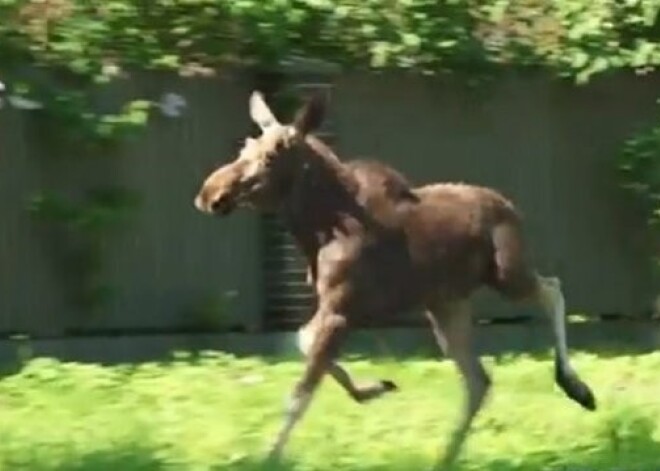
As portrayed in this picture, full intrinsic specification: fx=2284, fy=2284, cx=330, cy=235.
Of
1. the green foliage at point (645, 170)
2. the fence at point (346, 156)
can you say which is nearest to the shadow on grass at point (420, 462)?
the fence at point (346, 156)

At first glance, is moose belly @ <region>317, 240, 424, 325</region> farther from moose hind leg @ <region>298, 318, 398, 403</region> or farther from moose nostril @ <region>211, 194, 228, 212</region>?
moose nostril @ <region>211, 194, 228, 212</region>

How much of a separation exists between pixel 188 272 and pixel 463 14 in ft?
8.95

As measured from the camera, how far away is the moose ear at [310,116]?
989 cm

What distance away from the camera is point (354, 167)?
10.2 metres

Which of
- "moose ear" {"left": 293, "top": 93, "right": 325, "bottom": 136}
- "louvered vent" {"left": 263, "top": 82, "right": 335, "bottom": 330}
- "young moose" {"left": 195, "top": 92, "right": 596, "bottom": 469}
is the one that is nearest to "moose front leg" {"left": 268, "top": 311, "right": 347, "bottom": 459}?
"young moose" {"left": 195, "top": 92, "right": 596, "bottom": 469}

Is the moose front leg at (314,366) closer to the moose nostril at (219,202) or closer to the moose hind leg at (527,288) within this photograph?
the moose nostril at (219,202)

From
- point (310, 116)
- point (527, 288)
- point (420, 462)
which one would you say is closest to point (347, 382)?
point (420, 462)

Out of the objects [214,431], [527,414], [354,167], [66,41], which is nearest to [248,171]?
[354,167]

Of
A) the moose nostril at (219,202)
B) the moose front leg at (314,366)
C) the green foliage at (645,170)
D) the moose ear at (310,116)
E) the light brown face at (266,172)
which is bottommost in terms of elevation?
the green foliage at (645,170)

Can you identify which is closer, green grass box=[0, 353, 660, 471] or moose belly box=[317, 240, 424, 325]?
green grass box=[0, 353, 660, 471]

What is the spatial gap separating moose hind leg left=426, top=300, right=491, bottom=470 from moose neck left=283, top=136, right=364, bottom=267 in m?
0.63

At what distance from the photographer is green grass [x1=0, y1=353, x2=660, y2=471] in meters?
9.51

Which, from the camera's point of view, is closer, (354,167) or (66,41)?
(354,167)

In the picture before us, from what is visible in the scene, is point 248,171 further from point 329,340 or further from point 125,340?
point 125,340
